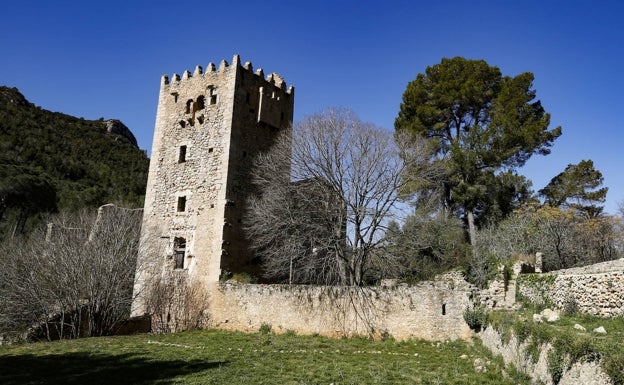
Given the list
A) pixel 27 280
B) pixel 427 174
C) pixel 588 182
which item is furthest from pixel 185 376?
pixel 588 182

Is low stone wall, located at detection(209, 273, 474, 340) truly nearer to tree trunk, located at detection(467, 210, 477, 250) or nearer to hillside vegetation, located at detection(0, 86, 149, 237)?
tree trunk, located at detection(467, 210, 477, 250)

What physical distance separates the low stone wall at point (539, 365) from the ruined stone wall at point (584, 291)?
2.89 metres

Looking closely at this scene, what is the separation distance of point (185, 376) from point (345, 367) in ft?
10.3

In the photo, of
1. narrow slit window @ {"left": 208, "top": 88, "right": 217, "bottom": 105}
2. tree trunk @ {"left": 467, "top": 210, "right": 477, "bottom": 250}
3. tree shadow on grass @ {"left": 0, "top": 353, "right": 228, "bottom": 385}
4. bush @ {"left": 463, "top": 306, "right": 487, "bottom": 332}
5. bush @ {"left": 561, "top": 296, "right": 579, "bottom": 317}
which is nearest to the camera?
tree shadow on grass @ {"left": 0, "top": 353, "right": 228, "bottom": 385}

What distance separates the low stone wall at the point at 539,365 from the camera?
207 inches

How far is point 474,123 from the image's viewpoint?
23094 mm

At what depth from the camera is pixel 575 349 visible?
571 centimetres

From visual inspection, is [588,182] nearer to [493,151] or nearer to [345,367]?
[493,151]

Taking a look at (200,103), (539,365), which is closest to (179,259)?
(200,103)

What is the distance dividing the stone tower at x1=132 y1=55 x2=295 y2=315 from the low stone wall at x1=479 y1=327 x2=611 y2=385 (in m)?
10.8

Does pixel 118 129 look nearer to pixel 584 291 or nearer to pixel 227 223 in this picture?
pixel 227 223

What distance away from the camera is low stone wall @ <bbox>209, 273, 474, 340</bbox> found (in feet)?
40.9

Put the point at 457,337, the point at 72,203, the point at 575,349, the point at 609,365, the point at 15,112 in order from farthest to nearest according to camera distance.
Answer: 1. the point at 15,112
2. the point at 72,203
3. the point at 457,337
4. the point at 575,349
5. the point at 609,365

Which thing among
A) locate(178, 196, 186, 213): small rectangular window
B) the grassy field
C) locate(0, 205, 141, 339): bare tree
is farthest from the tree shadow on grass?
locate(178, 196, 186, 213): small rectangular window
